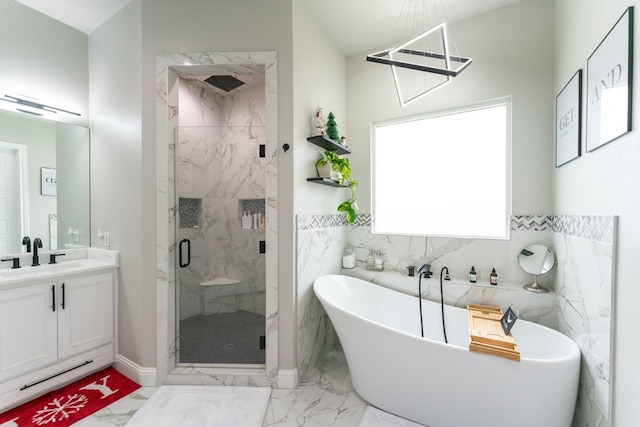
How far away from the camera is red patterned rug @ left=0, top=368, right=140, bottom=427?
1.69 m

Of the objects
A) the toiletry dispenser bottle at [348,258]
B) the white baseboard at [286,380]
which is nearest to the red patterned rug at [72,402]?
the white baseboard at [286,380]

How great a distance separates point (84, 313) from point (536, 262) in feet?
11.4

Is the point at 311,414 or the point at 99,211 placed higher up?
the point at 99,211

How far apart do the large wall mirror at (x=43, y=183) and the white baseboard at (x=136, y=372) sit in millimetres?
1100

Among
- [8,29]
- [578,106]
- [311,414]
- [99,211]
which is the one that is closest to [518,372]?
[311,414]

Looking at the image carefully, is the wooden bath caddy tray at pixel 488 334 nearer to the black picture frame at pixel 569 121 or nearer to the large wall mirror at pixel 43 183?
the black picture frame at pixel 569 121

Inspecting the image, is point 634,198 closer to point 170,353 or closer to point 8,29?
point 170,353

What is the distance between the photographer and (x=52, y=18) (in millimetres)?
2295

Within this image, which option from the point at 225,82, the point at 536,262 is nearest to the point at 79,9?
the point at 225,82

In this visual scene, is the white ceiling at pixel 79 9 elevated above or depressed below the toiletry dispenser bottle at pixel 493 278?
above

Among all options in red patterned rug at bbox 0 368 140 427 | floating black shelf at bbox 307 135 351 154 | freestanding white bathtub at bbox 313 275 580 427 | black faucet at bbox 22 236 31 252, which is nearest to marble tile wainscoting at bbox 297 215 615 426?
freestanding white bathtub at bbox 313 275 580 427

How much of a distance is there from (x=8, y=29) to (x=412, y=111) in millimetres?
A: 3360

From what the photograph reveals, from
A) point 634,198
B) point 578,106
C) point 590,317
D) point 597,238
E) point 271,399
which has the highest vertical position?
point 578,106

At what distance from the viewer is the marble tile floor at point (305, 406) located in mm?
1687
